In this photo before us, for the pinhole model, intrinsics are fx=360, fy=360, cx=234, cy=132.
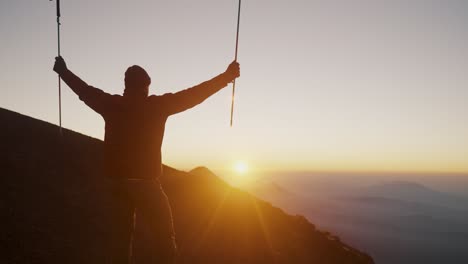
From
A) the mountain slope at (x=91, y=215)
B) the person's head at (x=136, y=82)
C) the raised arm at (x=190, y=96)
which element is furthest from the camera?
the mountain slope at (x=91, y=215)

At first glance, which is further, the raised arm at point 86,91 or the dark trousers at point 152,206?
the raised arm at point 86,91

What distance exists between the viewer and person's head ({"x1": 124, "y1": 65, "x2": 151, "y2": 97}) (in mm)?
5043

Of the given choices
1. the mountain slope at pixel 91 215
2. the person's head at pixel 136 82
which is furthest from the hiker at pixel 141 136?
the mountain slope at pixel 91 215

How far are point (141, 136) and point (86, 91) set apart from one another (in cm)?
113

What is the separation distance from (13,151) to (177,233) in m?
9.28

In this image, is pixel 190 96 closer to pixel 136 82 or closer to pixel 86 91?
pixel 136 82

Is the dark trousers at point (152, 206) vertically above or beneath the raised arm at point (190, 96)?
beneath

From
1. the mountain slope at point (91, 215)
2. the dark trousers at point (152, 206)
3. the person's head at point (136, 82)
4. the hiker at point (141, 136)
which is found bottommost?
the mountain slope at point (91, 215)

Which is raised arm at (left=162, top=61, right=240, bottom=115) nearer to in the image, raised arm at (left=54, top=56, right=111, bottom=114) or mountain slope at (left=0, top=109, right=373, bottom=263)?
raised arm at (left=54, top=56, right=111, bottom=114)

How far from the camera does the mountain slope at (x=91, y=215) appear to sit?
10.6 m

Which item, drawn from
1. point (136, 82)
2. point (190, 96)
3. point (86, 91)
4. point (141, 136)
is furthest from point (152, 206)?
point (86, 91)

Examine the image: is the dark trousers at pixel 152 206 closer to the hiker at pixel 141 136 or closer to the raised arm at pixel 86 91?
the hiker at pixel 141 136

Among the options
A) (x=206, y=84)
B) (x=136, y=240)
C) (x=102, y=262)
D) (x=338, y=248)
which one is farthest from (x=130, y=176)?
(x=338, y=248)

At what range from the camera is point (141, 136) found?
16.2 ft
